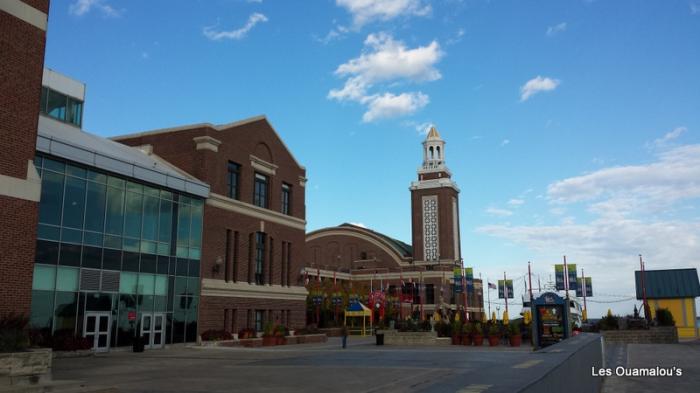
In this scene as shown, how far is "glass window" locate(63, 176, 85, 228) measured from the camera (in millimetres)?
28484

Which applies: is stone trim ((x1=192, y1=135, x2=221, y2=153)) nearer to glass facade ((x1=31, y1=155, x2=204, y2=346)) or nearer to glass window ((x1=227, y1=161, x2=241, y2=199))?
glass window ((x1=227, y1=161, x2=241, y2=199))

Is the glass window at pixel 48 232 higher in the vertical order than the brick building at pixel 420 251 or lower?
lower

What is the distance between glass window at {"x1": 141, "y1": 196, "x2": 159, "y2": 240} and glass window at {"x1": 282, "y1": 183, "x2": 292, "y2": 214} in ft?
49.4

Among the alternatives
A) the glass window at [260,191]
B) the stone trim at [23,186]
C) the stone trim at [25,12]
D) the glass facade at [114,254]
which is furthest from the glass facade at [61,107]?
the stone trim at [23,186]

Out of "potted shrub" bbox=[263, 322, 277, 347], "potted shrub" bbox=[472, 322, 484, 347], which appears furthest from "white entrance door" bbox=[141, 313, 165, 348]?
"potted shrub" bbox=[472, 322, 484, 347]

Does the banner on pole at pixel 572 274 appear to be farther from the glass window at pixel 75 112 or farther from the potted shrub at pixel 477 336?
the glass window at pixel 75 112

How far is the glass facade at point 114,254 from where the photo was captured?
27609 millimetres

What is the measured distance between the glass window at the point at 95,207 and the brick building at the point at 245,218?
8.49 m

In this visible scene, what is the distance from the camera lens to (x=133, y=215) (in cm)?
3266

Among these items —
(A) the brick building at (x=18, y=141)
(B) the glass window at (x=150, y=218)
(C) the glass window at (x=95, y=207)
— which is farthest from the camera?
(B) the glass window at (x=150, y=218)

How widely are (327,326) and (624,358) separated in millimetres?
36991

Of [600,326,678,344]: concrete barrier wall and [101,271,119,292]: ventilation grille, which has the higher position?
[101,271,119,292]: ventilation grille

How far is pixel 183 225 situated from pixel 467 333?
18939mm

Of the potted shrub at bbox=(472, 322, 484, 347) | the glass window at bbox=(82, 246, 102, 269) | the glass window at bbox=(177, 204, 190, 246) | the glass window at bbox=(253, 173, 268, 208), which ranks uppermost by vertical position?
the glass window at bbox=(253, 173, 268, 208)
